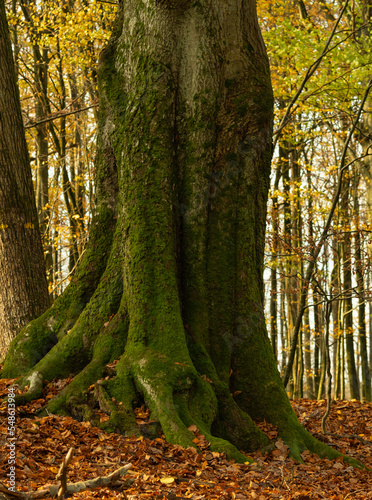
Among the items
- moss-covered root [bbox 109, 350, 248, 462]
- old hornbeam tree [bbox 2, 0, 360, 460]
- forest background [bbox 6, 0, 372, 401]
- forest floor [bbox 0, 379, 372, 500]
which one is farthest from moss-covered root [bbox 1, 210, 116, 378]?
forest background [bbox 6, 0, 372, 401]

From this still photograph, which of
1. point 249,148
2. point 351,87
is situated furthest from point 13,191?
point 351,87

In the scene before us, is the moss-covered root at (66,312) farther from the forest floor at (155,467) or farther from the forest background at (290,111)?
the forest background at (290,111)

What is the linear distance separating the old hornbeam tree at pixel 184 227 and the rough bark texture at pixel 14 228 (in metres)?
0.81

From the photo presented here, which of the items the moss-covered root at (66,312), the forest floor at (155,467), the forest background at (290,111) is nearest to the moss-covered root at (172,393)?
the forest floor at (155,467)

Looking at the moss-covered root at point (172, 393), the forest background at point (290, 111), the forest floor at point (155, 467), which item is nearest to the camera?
the forest floor at point (155, 467)

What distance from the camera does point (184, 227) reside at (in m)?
5.09

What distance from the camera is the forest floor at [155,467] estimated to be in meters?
3.00

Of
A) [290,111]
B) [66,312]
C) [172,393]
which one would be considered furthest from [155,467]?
[290,111]

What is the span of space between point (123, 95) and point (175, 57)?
2.48 ft

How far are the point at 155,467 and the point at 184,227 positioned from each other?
8.29ft

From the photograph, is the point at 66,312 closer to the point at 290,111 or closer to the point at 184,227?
the point at 184,227

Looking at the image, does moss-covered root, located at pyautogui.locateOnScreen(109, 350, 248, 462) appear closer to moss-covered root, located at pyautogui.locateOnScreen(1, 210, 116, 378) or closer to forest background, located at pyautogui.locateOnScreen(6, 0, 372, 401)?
moss-covered root, located at pyautogui.locateOnScreen(1, 210, 116, 378)

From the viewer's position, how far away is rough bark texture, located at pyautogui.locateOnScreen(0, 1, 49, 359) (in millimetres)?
6086

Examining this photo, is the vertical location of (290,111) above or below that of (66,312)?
above
